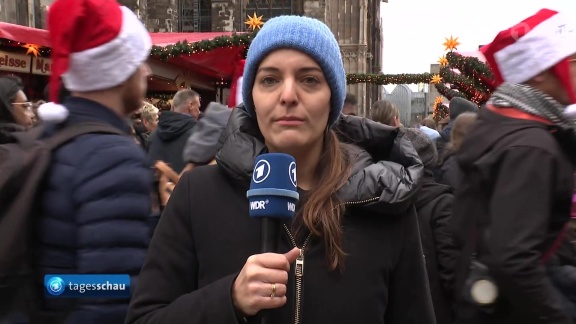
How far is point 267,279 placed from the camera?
48.1 inches

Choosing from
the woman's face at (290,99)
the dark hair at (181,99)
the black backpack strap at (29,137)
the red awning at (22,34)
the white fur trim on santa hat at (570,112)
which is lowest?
the dark hair at (181,99)

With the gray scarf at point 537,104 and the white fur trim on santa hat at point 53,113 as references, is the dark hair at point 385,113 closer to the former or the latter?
the gray scarf at point 537,104

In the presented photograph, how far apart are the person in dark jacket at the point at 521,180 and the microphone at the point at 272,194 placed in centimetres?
107

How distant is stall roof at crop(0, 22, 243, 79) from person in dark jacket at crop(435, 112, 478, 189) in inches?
205

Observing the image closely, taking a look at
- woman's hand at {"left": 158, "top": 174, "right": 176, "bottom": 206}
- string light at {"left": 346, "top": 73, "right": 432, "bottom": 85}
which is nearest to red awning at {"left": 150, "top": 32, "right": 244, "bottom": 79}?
woman's hand at {"left": 158, "top": 174, "right": 176, "bottom": 206}

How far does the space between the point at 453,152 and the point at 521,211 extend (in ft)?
8.97

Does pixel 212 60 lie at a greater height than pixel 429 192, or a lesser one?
greater

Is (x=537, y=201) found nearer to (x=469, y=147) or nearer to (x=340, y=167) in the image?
(x=469, y=147)

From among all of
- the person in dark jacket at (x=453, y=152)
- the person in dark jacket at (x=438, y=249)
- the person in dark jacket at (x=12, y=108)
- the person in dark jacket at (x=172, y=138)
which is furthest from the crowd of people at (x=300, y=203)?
the person in dark jacket at (x=172, y=138)

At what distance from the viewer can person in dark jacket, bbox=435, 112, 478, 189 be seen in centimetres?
439

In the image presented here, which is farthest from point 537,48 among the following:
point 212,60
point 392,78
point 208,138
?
point 392,78

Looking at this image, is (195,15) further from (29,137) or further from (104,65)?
(29,137)

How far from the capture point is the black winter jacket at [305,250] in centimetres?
158

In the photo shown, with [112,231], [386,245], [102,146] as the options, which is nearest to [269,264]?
[386,245]
